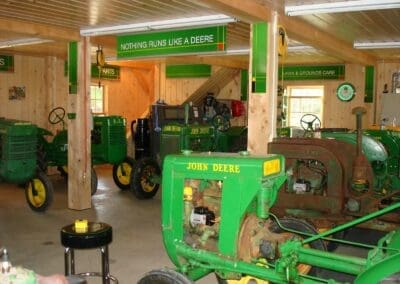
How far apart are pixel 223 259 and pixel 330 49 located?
475 centimetres

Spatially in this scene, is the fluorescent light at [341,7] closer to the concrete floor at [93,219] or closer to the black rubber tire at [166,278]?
the concrete floor at [93,219]

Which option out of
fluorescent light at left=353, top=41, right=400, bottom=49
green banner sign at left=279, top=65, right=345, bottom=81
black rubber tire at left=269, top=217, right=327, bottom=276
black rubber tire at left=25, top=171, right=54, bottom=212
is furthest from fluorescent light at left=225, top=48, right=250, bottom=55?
black rubber tire at left=269, top=217, right=327, bottom=276

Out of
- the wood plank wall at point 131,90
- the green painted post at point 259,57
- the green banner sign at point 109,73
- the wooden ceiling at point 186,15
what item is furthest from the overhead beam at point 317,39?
the green banner sign at point 109,73

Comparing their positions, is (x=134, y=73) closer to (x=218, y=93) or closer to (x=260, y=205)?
(x=218, y=93)

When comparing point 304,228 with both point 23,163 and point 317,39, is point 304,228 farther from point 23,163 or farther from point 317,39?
point 23,163

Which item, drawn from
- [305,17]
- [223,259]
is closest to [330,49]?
[305,17]

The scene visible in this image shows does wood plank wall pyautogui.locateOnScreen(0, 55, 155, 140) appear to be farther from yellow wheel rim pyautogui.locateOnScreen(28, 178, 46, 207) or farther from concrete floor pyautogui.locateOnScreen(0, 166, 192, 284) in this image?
yellow wheel rim pyautogui.locateOnScreen(28, 178, 46, 207)

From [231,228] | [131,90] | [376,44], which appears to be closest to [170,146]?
[376,44]

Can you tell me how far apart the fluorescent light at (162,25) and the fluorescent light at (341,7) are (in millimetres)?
642

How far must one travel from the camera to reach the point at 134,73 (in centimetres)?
1212

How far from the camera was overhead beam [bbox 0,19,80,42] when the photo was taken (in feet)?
17.9

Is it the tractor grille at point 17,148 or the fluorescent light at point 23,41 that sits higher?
the fluorescent light at point 23,41

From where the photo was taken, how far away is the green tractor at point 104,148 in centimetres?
743

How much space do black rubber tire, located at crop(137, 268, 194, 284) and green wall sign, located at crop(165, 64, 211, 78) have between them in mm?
9064
